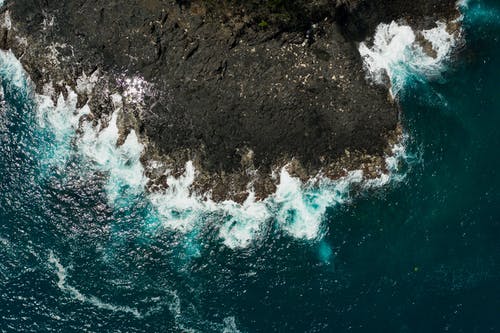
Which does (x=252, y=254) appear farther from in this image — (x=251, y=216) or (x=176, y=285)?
(x=176, y=285)

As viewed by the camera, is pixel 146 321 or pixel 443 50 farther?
pixel 443 50

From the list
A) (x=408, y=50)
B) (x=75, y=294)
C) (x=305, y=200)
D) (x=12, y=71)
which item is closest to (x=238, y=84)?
(x=305, y=200)

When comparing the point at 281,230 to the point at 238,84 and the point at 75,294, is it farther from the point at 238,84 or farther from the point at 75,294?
the point at 75,294

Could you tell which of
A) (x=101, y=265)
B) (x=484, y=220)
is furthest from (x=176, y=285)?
(x=484, y=220)

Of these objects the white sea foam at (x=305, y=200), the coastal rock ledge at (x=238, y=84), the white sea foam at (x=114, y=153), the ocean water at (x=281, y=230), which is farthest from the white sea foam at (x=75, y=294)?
the white sea foam at (x=305, y=200)

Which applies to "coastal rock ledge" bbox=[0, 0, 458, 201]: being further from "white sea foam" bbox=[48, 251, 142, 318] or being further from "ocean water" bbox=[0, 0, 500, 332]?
"white sea foam" bbox=[48, 251, 142, 318]

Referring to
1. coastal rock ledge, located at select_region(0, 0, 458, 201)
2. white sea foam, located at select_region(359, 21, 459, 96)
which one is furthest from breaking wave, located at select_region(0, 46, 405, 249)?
white sea foam, located at select_region(359, 21, 459, 96)

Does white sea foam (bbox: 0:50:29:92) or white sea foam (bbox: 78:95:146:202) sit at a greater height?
white sea foam (bbox: 0:50:29:92)
